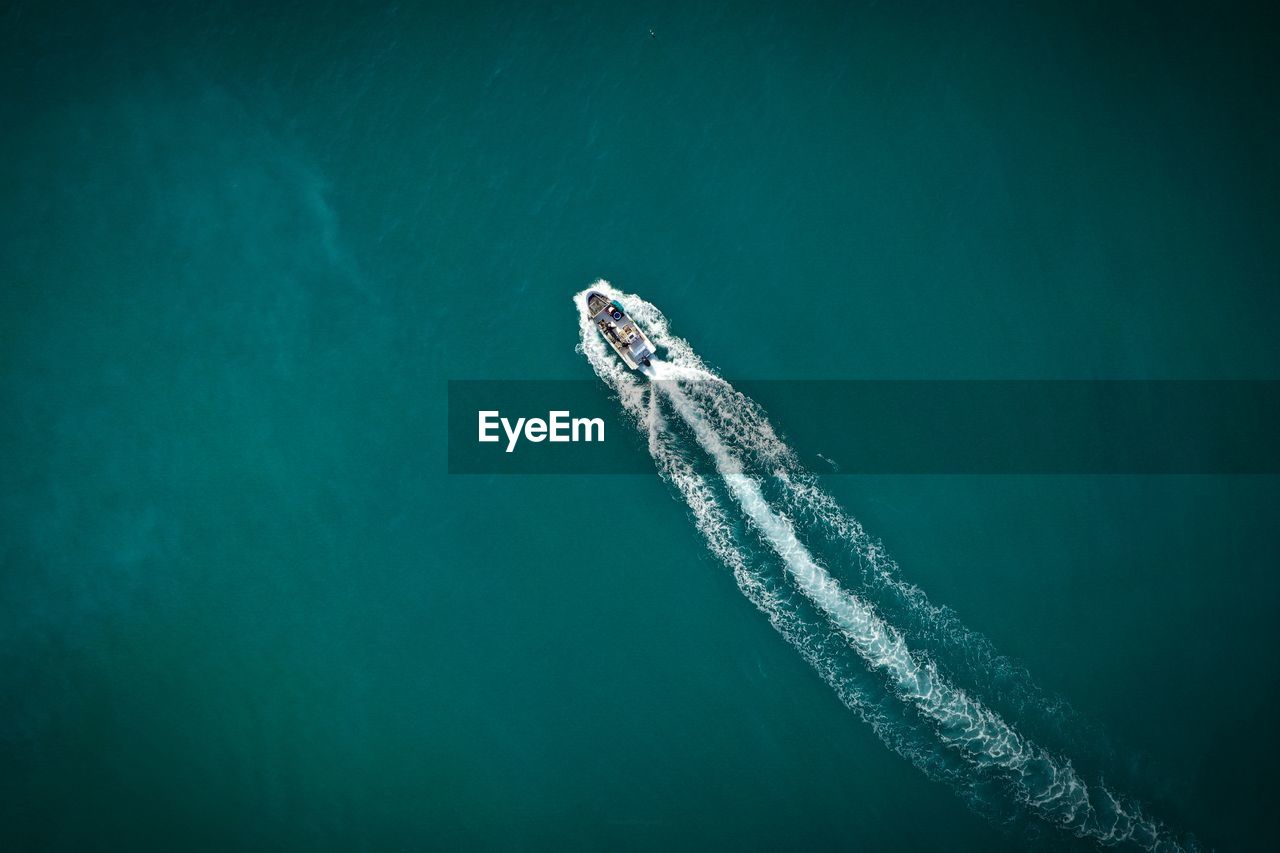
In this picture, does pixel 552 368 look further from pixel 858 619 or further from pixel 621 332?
pixel 858 619

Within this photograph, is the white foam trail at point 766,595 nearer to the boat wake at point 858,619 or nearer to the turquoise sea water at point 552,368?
the boat wake at point 858,619

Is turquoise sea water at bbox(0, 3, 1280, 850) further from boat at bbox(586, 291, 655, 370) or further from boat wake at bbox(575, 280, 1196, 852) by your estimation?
boat at bbox(586, 291, 655, 370)

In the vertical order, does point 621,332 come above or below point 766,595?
above

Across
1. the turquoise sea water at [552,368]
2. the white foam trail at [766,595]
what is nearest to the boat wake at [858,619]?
the white foam trail at [766,595]

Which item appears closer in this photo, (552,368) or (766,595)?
(766,595)

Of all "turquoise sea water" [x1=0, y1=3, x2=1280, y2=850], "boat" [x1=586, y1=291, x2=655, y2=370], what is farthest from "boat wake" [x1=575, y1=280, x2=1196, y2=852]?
"turquoise sea water" [x1=0, y1=3, x2=1280, y2=850]

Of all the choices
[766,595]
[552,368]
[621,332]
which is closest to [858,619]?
[766,595]
